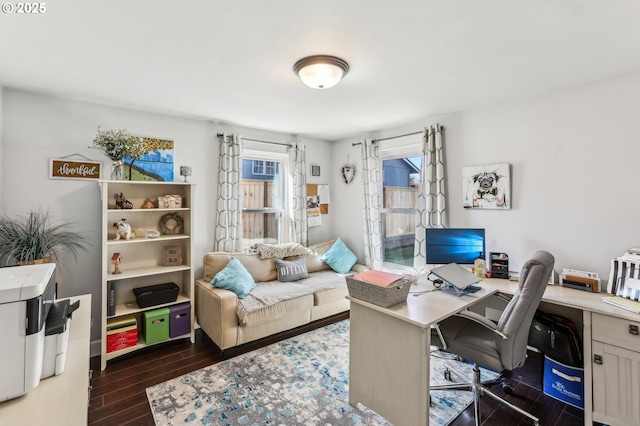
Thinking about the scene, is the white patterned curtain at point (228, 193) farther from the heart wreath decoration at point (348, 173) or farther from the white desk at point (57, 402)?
the white desk at point (57, 402)

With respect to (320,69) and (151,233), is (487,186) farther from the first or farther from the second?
(151,233)

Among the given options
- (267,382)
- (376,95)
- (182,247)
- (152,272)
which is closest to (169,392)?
(267,382)

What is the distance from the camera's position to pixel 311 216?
4539 millimetres

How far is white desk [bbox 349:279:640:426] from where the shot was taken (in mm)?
1692

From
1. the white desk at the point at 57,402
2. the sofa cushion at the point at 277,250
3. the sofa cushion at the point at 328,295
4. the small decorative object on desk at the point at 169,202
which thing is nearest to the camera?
the white desk at the point at 57,402

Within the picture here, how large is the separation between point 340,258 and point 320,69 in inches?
109

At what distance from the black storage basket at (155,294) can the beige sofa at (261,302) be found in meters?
0.28

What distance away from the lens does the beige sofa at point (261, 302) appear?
9.09 ft

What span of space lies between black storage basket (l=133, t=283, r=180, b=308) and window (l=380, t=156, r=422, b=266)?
279 cm

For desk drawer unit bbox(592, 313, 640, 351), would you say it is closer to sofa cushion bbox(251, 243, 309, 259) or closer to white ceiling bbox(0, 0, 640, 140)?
white ceiling bbox(0, 0, 640, 140)

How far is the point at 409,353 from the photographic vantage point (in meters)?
1.73

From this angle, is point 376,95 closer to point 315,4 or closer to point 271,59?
point 271,59

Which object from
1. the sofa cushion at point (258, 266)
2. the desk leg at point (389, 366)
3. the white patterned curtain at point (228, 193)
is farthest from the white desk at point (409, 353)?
the white patterned curtain at point (228, 193)

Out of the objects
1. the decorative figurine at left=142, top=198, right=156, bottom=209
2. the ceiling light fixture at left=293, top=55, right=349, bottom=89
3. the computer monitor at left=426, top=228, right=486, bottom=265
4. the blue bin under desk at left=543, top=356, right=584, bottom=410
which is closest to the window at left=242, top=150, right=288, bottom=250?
the decorative figurine at left=142, top=198, right=156, bottom=209
